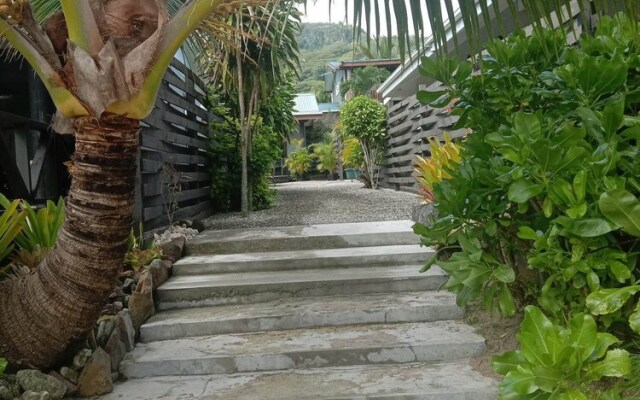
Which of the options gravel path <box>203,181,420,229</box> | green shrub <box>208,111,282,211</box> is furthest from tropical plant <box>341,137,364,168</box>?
green shrub <box>208,111,282,211</box>

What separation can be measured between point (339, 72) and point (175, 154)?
2670 centimetres

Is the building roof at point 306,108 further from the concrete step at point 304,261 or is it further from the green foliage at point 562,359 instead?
the green foliage at point 562,359

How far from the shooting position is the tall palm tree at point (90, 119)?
6.68ft

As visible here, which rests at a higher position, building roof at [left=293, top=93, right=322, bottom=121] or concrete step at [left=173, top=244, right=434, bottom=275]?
building roof at [left=293, top=93, right=322, bottom=121]

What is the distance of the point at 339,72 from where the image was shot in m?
31.3

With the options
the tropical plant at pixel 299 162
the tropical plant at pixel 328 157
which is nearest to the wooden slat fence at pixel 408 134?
the tropical plant at pixel 328 157

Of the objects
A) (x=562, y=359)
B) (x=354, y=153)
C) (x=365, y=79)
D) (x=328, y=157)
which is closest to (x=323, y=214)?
(x=562, y=359)

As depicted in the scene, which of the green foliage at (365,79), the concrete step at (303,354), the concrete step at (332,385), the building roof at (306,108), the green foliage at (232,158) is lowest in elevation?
the concrete step at (332,385)

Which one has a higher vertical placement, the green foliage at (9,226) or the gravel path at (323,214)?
the green foliage at (9,226)

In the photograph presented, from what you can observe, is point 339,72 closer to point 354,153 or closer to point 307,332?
point 354,153

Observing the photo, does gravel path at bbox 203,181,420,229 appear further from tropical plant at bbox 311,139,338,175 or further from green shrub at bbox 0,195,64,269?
tropical plant at bbox 311,139,338,175

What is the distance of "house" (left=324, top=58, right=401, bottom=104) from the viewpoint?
24.6 m

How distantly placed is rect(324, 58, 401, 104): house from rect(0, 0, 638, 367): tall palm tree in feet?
67.5

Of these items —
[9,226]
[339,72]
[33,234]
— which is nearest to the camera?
[9,226]
